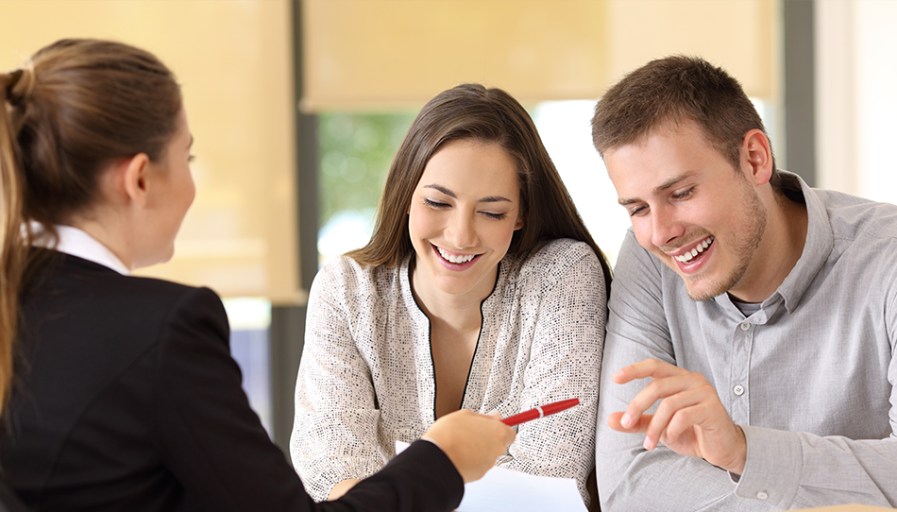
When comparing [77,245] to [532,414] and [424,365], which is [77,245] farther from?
[424,365]

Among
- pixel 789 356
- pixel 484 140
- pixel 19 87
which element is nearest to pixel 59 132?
pixel 19 87

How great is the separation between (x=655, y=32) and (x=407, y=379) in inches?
87.3

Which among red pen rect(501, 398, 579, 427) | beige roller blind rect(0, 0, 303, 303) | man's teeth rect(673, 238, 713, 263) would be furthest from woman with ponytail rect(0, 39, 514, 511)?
beige roller blind rect(0, 0, 303, 303)

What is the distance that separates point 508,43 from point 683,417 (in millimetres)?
2526

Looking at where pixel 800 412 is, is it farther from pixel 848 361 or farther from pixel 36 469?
pixel 36 469

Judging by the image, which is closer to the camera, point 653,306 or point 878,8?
point 653,306

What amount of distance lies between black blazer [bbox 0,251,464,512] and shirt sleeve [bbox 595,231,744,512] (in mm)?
738

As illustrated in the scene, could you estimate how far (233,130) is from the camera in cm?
364

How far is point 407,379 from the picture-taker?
6.68 ft

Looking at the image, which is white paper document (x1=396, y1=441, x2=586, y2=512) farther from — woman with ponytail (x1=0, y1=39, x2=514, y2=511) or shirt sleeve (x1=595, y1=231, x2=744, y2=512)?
woman with ponytail (x1=0, y1=39, x2=514, y2=511)

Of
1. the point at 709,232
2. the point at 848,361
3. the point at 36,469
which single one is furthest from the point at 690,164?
the point at 36,469

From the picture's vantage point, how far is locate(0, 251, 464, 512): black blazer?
3.31ft

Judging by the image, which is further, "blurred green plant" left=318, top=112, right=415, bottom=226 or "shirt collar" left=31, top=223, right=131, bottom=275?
"blurred green plant" left=318, top=112, right=415, bottom=226

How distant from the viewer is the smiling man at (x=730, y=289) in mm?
1678
